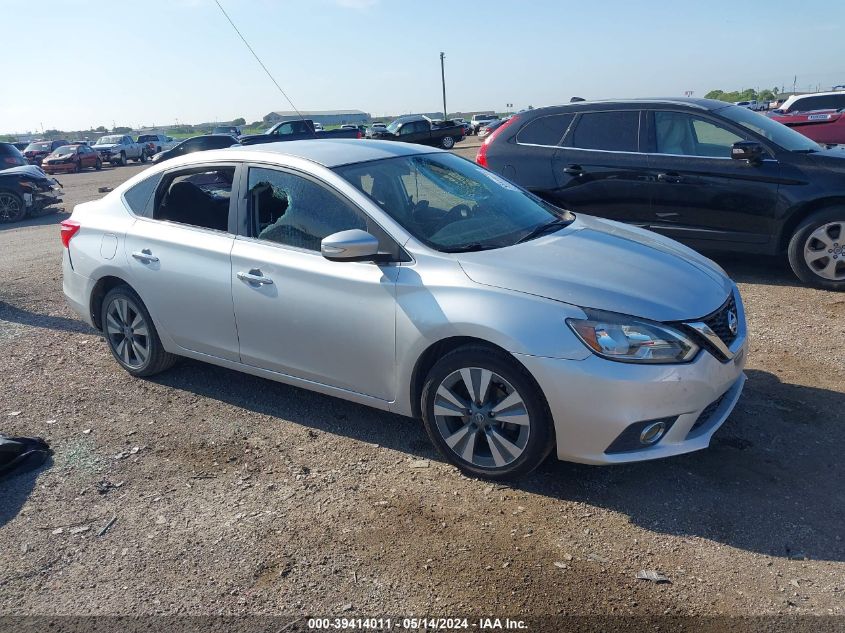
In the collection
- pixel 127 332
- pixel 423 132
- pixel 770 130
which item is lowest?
pixel 127 332

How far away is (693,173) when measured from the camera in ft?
23.3

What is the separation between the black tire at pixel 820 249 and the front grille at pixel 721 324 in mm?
3458

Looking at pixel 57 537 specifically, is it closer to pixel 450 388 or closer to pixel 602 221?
pixel 450 388

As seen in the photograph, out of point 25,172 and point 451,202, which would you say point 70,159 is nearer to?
point 25,172

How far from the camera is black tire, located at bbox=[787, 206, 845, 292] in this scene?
21.5 ft

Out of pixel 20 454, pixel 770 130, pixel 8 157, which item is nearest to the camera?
pixel 20 454

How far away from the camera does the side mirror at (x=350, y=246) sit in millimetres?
3754

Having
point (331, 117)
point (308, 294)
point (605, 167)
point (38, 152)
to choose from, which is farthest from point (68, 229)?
point (331, 117)

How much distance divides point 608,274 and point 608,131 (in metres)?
4.43

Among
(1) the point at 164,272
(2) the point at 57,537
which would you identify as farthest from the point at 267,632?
(1) the point at 164,272

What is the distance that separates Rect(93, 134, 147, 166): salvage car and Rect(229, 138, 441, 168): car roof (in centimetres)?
3816

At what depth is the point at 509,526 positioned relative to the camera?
3406 millimetres

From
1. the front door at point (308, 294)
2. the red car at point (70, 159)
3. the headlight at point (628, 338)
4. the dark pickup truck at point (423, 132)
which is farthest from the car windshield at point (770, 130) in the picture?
the red car at point (70, 159)

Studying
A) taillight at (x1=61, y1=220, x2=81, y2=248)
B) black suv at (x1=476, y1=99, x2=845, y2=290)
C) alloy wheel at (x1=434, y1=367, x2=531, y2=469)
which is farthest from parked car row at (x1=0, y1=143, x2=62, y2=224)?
alloy wheel at (x1=434, y1=367, x2=531, y2=469)
